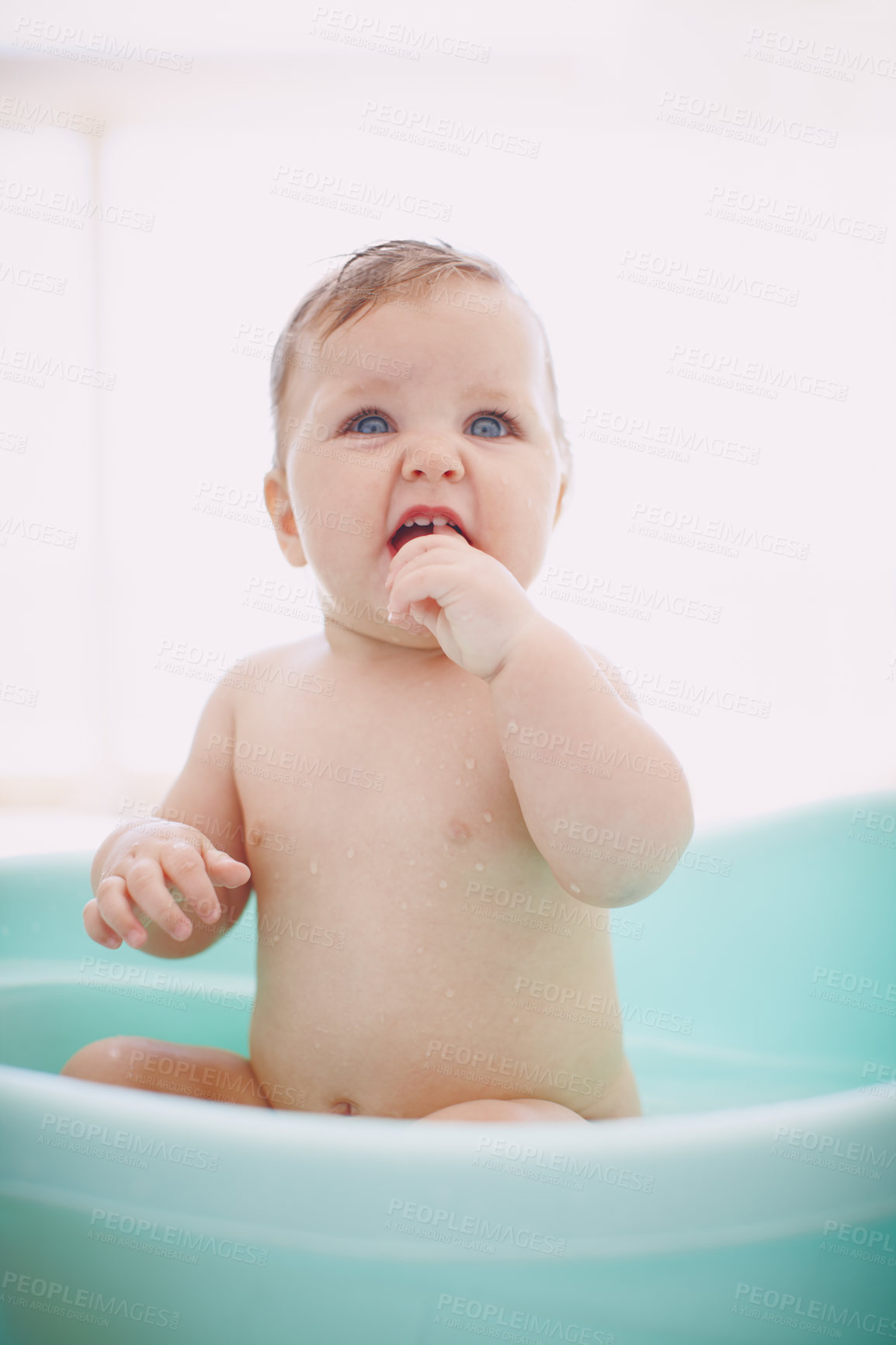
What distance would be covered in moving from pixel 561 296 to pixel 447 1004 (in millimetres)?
1718

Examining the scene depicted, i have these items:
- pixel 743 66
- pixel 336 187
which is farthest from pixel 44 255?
pixel 743 66

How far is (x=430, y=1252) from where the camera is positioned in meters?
0.44

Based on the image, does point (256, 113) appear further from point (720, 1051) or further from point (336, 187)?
point (720, 1051)

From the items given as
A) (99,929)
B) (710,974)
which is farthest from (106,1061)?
(710,974)

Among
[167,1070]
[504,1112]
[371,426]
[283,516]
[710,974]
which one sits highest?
[371,426]

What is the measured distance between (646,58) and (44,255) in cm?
153

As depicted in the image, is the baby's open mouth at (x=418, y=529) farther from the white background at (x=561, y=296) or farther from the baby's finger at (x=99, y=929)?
the white background at (x=561, y=296)

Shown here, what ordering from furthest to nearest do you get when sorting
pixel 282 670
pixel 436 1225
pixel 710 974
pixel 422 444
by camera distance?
Answer: pixel 710 974 → pixel 282 670 → pixel 422 444 → pixel 436 1225

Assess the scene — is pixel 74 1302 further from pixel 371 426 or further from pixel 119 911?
pixel 371 426

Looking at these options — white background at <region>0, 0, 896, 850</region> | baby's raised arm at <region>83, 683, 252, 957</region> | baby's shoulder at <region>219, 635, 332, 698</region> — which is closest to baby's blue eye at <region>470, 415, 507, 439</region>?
baby's shoulder at <region>219, 635, 332, 698</region>

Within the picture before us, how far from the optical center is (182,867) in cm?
69

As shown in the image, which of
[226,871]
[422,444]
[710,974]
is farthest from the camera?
[710,974]

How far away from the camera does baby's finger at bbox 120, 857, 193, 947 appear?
651 millimetres

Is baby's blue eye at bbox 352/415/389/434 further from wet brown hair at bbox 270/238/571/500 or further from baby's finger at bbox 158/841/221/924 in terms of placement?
baby's finger at bbox 158/841/221/924
